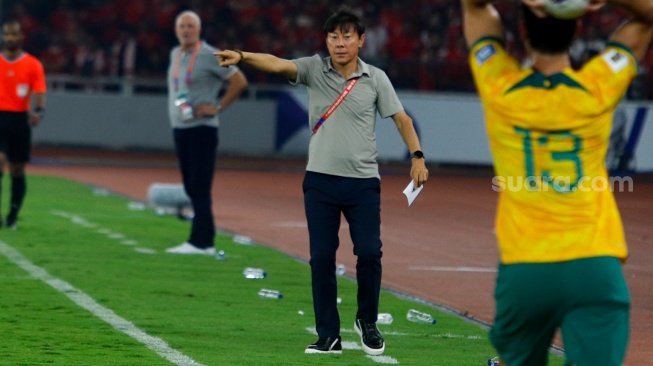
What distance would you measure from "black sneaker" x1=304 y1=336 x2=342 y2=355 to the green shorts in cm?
368

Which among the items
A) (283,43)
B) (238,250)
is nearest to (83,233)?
(238,250)

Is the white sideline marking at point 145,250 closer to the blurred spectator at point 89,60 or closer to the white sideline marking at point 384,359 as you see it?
the white sideline marking at point 384,359

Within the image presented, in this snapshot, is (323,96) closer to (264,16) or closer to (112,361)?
(112,361)

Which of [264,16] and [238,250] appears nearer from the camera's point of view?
[238,250]

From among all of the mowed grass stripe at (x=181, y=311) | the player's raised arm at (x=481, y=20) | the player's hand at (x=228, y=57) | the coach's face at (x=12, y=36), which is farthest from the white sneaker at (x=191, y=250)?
the player's raised arm at (x=481, y=20)

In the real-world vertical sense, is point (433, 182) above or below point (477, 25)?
below

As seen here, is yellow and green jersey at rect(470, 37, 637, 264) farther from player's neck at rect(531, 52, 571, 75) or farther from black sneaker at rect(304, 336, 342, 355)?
black sneaker at rect(304, 336, 342, 355)

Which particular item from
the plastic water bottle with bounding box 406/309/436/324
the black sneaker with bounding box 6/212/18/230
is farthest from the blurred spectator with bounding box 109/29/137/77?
the plastic water bottle with bounding box 406/309/436/324

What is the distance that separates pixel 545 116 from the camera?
15.3ft

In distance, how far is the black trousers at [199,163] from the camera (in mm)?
13383

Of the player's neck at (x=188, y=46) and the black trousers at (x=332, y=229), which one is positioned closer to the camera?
the black trousers at (x=332, y=229)

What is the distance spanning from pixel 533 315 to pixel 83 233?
11567 mm

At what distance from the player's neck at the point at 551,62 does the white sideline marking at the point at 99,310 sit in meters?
3.70

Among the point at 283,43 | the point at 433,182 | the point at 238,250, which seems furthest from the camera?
the point at 283,43
